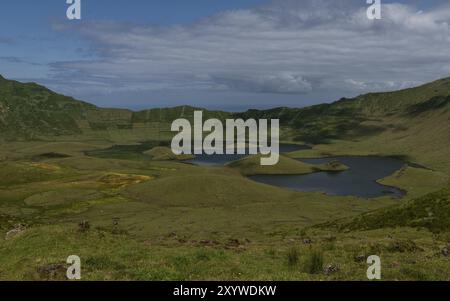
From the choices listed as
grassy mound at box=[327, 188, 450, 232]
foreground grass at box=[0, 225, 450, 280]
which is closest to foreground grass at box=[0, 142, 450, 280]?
foreground grass at box=[0, 225, 450, 280]

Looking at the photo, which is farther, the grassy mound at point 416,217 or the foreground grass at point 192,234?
the grassy mound at point 416,217

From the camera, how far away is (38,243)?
3844 centimetres

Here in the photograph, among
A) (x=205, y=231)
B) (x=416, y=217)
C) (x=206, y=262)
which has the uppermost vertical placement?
(x=206, y=262)

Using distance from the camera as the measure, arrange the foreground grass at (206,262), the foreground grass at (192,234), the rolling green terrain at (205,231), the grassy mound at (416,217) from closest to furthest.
→ the foreground grass at (206,262) < the foreground grass at (192,234) < the rolling green terrain at (205,231) < the grassy mound at (416,217)

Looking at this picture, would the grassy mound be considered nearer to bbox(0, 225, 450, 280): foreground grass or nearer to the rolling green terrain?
the rolling green terrain

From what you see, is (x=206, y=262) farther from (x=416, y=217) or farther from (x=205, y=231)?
(x=205, y=231)

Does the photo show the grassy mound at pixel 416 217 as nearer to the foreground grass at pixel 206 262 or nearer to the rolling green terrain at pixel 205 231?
the rolling green terrain at pixel 205 231

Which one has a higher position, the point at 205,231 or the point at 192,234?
the point at 192,234

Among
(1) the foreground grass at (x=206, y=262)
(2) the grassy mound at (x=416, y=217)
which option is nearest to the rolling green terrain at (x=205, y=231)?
(1) the foreground grass at (x=206, y=262)

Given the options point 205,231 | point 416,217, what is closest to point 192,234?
point 205,231

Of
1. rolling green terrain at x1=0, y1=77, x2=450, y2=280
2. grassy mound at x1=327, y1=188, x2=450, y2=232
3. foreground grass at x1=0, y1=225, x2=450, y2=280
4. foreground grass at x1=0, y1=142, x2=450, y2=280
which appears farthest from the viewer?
grassy mound at x1=327, y1=188, x2=450, y2=232

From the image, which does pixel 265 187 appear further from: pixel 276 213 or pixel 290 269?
pixel 290 269
